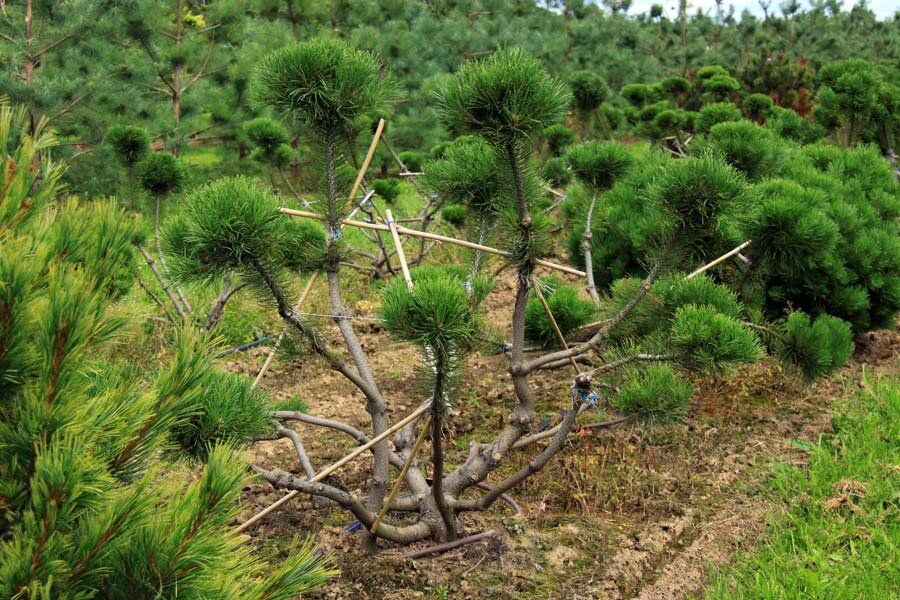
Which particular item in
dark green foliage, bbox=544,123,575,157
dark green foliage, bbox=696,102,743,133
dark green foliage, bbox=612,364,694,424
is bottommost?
dark green foliage, bbox=612,364,694,424

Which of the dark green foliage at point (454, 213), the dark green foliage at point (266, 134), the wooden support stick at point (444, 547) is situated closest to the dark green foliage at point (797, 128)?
the dark green foliage at point (454, 213)

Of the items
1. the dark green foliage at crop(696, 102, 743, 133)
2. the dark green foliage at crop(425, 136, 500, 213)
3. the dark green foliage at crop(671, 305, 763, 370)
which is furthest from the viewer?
the dark green foliage at crop(696, 102, 743, 133)

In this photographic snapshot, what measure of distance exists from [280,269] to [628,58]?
1436cm

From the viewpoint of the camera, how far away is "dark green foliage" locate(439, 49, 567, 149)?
6.78 feet

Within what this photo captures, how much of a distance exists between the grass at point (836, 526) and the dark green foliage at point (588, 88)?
3.79m

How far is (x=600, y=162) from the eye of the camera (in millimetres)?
3191

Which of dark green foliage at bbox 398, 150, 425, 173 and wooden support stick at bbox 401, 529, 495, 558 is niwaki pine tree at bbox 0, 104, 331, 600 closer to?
wooden support stick at bbox 401, 529, 495, 558

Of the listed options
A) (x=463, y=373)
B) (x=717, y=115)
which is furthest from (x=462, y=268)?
(x=717, y=115)

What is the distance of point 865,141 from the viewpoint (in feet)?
24.7

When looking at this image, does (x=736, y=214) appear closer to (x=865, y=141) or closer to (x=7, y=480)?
(x=7, y=480)

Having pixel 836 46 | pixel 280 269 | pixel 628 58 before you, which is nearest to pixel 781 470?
pixel 280 269

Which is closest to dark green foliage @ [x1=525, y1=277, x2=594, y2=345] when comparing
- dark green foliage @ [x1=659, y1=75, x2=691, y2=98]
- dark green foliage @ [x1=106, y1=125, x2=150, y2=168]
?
dark green foliage @ [x1=106, y1=125, x2=150, y2=168]

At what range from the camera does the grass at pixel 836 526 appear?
254cm

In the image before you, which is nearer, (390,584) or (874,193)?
(390,584)
